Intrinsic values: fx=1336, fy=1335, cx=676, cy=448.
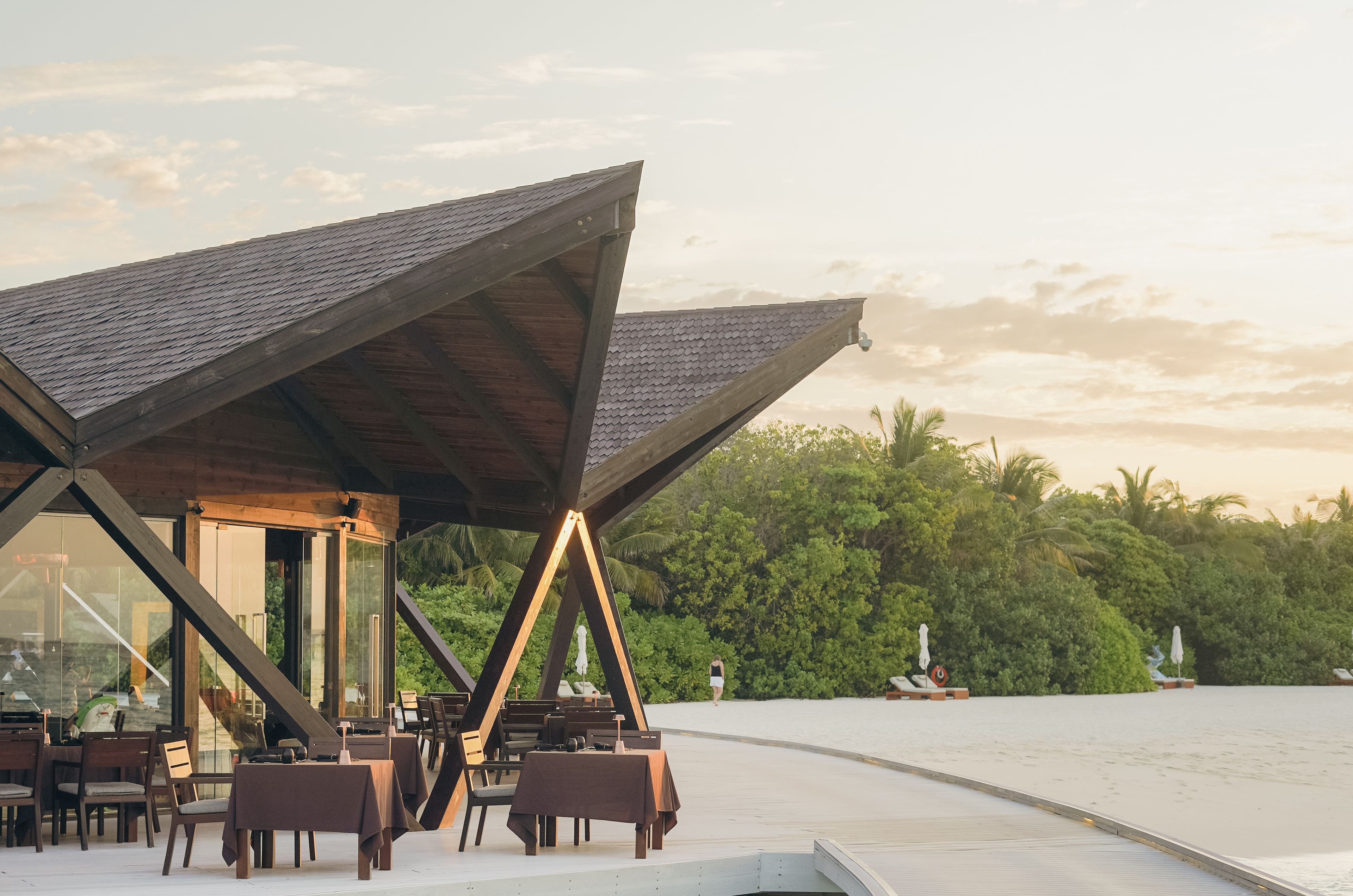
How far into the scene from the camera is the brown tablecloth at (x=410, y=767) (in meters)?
9.05

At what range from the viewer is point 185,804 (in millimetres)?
7969

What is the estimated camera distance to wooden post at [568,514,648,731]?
→ 11.9 meters

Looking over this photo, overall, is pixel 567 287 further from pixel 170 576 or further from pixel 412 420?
pixel 170 576

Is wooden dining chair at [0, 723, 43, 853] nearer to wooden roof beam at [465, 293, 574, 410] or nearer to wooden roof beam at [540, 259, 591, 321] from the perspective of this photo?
wooden roof beam at [465, 293, 574, 410]

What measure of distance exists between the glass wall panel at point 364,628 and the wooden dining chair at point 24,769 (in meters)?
4.84

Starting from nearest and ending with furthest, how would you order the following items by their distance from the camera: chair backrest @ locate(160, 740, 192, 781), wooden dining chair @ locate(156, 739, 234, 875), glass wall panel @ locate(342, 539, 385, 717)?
wooden dining chair @ locate(156, 739, 234, 875)
chair backrest @ locate(160, 740, 192, 781)
glass wall panel @ locate(342, 539, 385, 717)

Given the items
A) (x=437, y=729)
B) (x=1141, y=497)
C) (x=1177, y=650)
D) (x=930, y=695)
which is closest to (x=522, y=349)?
(x=437, y=729)

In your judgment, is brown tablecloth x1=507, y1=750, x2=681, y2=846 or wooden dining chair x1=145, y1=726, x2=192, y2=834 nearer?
brown tablecloth x1=507, y1=750, x2=681, y2=846

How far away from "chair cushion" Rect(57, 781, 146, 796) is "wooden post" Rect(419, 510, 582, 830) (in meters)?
2.00

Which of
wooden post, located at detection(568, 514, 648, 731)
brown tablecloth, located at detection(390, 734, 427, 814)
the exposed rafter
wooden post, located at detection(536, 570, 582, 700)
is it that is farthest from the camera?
wooden post, located at detection(536, 570, 582, 700)

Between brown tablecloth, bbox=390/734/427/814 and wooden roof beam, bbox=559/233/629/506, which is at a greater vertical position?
wooden roof beam, bbox=559/233/629/506

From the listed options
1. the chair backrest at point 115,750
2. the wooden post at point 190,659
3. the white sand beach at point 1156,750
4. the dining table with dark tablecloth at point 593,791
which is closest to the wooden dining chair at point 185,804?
the chair backrest at point 115,750

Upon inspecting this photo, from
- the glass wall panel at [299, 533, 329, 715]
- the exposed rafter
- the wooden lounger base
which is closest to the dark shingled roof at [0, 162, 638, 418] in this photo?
the exposed rafter

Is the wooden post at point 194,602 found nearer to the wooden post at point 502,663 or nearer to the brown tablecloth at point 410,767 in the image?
the brown tablecloth at point 410,767
